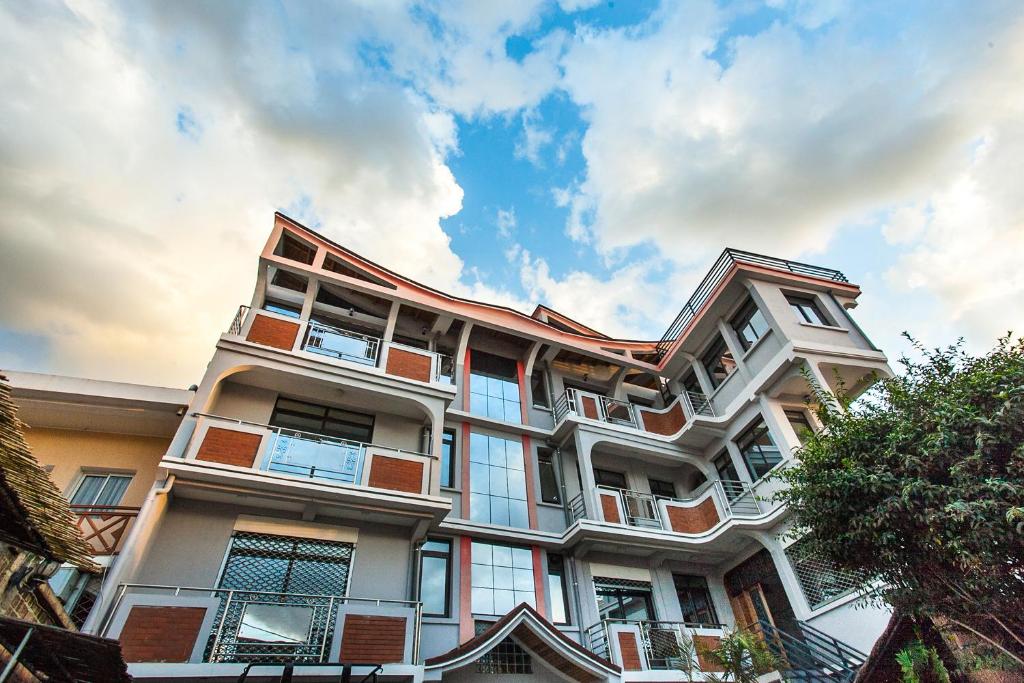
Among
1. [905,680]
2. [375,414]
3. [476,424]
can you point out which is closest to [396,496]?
[375,414]

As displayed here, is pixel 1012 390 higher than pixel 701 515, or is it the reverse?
pixel 701 515

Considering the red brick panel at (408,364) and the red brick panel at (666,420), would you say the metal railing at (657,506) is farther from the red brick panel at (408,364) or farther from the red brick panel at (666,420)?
the red brick panel at (408,364)

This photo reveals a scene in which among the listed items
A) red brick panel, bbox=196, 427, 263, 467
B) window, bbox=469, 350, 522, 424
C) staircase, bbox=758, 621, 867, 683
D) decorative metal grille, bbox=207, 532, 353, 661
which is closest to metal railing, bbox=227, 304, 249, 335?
red brick panel, bbox=196, 427, 263, 467

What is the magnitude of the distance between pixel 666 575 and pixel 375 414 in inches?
325

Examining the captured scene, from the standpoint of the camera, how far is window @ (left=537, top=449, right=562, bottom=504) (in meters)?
13.9

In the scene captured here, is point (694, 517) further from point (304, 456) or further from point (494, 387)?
point (304, 456)

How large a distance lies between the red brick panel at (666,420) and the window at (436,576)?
23.6ft

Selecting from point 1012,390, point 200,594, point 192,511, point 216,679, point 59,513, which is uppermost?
point 192,511

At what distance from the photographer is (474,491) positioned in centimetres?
1276

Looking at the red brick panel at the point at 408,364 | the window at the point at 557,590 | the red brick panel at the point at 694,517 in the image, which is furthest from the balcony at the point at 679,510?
the red brick panel at the point at 408,364

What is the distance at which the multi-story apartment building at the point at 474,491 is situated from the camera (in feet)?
28.8

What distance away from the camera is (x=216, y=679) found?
7.57 metres

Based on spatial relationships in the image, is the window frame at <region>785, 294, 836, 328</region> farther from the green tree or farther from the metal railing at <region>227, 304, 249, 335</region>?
the metal railing at <region>227, 304, 249, 335</region>

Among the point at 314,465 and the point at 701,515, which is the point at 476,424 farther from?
the point at 701,515
